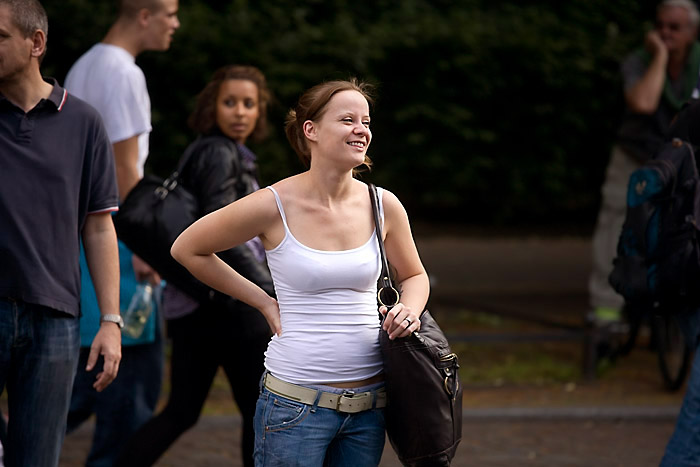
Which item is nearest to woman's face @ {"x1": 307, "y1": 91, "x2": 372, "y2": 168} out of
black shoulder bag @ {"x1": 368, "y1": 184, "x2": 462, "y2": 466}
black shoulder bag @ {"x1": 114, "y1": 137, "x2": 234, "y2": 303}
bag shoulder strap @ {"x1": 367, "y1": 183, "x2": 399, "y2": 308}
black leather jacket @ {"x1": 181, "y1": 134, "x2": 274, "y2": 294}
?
bag shoulder strap @ {"x1": 367, "y1": 183, "x2": 399, "y2": 308}

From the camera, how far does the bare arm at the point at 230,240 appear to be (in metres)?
3.00

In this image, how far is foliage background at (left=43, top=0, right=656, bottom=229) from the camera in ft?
25.0

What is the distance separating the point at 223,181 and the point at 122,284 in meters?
0.73

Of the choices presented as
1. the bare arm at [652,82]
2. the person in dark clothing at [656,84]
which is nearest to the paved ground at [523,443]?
the person in dark clothing at [656,84]

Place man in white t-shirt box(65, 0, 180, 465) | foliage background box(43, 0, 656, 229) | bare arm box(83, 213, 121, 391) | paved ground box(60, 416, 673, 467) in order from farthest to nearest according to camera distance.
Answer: foliage background box(43, 0, 656, 229)
paved ground box(60, 416, 673, 467)
man in white t-shirt box(65, 0, 180, 465)
bare arm box(83, 213, 121, 391)

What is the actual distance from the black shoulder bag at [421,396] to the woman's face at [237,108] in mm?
1638

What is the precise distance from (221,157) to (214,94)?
1.26ft

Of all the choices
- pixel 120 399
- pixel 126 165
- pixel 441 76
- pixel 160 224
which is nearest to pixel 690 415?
pixel 160 224

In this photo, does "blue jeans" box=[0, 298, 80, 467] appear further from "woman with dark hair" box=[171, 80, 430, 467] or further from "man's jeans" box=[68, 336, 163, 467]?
"man's jeans" box=[68, 336, 163, 467]

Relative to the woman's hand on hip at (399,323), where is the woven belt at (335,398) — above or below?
below

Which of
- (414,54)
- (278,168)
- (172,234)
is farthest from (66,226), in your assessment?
(414,54)

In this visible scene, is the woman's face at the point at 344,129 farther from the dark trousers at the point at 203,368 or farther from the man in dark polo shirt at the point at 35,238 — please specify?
the dark trousers at the point at 203,368

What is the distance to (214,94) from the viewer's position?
443 cm

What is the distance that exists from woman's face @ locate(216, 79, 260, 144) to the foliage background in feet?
10.1
